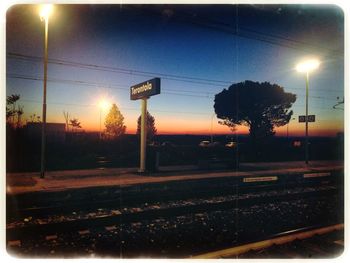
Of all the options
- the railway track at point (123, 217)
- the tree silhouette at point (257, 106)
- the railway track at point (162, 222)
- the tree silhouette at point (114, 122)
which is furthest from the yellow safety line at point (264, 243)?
the tree silhouette at point (114, 122)

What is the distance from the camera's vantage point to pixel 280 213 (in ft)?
23.0

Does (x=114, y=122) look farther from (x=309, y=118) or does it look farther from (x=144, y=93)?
(x=144, y=93)

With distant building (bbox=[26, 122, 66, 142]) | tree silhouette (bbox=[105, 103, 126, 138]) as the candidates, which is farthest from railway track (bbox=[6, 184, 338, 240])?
tree silhouette (bbox=[105, 103, 126, 138])

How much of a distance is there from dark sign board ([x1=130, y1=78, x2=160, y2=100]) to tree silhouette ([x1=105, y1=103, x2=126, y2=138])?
33118 millimetres

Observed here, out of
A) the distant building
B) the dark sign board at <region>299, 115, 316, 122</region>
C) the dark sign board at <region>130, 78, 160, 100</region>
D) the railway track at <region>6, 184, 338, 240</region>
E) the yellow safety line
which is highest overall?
the dark sign board at <region>130, 78, 160, 100</region>

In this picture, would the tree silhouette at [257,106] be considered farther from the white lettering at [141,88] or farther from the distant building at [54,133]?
the white lettering at [141,88]

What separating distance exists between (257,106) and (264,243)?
32.9 m

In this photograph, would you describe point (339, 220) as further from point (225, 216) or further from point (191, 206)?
point (191, 206)

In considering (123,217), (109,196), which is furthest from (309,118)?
(123,217)

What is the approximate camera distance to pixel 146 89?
1134cm

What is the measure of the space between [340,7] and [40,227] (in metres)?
6.95

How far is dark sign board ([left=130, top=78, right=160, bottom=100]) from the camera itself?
10859mm

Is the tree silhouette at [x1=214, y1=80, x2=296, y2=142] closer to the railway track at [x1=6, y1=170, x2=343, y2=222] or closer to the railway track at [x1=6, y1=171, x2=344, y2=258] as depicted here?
the railway track at [x1=6, y1=170, x2=343, y2=222]
